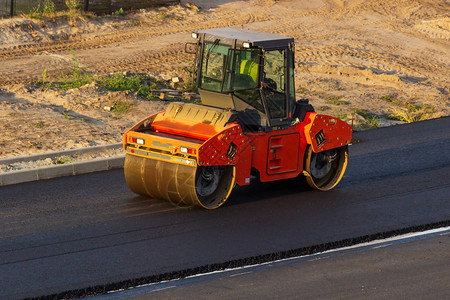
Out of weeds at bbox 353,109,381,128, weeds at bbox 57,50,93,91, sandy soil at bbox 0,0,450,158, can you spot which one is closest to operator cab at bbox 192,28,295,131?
sandy soil at bbox 0,0,450,158

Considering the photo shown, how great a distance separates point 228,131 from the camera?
11.2m

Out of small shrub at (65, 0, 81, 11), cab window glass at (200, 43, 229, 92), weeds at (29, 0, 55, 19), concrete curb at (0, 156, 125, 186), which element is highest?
cab window glass at (200, 43, 229, 92)

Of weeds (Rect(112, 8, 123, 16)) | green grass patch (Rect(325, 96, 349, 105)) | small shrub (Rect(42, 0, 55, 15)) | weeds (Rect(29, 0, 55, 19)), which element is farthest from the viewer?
weeds (Rect(112, 8, 123, 16))

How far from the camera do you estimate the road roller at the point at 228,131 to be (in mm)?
11281

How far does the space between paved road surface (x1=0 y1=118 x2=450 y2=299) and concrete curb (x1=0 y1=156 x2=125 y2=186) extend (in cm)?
18

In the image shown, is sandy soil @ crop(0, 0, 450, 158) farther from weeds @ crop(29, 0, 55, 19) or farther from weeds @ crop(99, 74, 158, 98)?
weeds @ crop(99, 74, 158, 98)

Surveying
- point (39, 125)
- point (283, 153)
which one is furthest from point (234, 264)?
point (39, 125)

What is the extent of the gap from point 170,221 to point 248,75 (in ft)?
8.48

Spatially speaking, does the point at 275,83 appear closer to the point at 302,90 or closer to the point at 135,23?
the point at 302,90

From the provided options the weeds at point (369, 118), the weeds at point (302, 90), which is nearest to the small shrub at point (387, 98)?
the weeds at point (369, 118)

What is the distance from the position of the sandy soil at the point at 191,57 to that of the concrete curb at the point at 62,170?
1223 mm

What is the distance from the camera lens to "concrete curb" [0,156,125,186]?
41.0 feet

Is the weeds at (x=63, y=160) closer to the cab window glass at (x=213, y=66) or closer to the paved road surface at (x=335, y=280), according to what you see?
the cab window glass at (x=213, y=66)

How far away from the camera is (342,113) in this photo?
18.2 metres
